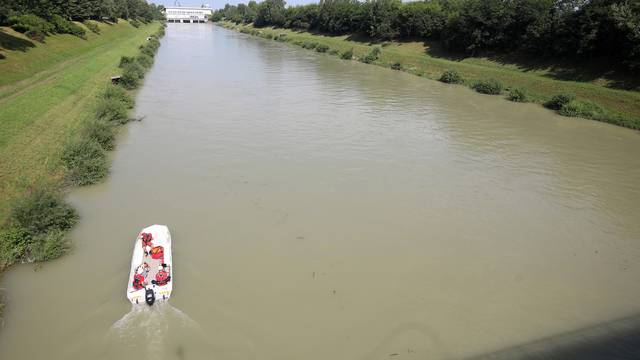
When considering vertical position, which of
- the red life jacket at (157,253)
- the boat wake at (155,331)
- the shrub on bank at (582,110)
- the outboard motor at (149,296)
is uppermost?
the shrub on bank at (582,110)

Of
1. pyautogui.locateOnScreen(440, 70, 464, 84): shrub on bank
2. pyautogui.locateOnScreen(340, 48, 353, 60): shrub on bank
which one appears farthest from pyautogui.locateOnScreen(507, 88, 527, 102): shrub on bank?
pyautogui.locateOnScreen(340, 48, 353, 60): shrub on bank

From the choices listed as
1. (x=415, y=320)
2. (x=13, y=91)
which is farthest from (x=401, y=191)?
(x=13, y=91)

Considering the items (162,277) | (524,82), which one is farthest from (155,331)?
(524,82)

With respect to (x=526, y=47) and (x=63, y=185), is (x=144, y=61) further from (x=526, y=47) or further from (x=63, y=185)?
(x=526, y=47)

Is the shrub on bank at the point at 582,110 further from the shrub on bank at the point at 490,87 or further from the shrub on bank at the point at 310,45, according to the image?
the shrub on bank at the point at 310,45

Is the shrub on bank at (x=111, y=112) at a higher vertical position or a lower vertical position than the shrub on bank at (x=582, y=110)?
lower

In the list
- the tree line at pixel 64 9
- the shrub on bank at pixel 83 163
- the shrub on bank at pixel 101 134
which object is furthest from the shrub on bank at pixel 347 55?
the shrub on bank at pixel 83 163

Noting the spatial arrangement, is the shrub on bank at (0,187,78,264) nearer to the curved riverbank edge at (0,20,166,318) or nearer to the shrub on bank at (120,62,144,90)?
the curved riverbank edge at (0,20,166,318)
